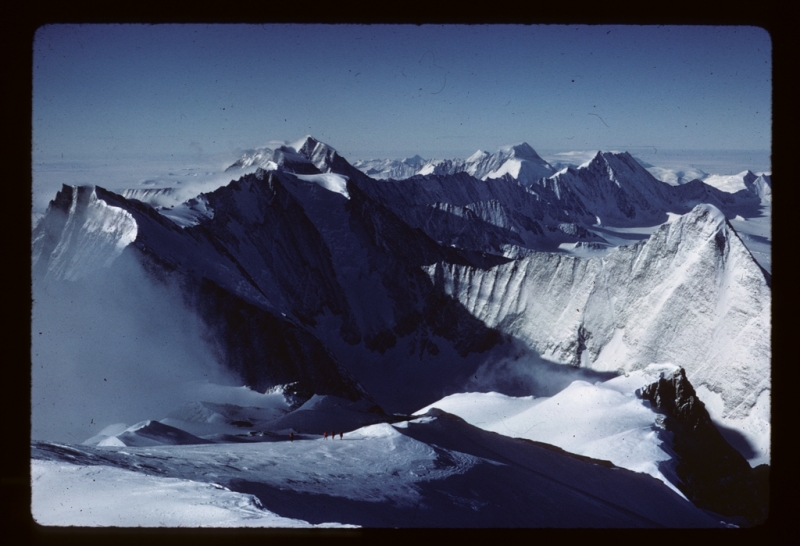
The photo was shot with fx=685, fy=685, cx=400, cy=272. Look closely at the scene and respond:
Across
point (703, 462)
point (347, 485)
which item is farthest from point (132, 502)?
point (703, 462)

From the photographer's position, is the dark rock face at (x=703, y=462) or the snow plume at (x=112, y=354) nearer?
the dark rock face at (x=703, y=462)

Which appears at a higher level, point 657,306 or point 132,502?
point 657,306

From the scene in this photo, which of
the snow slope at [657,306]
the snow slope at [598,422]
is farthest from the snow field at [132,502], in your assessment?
the snow slope at [657,306]

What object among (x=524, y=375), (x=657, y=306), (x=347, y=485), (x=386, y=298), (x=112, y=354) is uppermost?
(x=386, y=298)

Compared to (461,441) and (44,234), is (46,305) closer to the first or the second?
(44,234)

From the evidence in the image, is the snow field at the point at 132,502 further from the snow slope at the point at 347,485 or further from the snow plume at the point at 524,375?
the snow plume at the point at 524,375

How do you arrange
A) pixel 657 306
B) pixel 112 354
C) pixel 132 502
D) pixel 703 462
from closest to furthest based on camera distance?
pixel 132 502
pixel 703 462
pixel 112 354
pixel 657 306

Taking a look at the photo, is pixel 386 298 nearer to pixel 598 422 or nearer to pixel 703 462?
pixel 598 422
